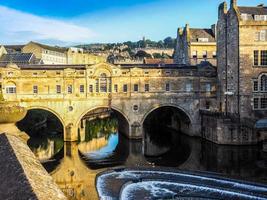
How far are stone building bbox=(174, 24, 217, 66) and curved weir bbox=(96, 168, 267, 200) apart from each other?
34803 millimetres

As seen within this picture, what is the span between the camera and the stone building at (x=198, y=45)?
6500 cm

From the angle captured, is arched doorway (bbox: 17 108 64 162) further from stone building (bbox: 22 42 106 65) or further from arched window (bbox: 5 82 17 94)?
stone building (bbox: 22 42 106 65)

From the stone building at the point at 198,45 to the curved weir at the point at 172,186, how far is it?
3480 cm

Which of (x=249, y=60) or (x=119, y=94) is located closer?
(x=249, y=60)

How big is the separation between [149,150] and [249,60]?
16124 millimetres

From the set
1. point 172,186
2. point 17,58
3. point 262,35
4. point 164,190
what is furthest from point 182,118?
point 17,58

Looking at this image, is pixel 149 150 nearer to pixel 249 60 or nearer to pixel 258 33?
pixel 249 60

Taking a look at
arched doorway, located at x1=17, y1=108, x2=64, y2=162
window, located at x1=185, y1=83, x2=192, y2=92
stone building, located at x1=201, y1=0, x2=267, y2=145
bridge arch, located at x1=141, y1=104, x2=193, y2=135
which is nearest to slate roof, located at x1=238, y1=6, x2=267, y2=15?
stone building, located at x1=201, y1=0, x2=267, y2=145

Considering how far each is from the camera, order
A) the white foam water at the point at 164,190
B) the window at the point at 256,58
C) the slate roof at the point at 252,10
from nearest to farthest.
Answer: the white foam water at the point at 164,190 < the window at the point at 256,58 < the slate roof at the point at 252,10

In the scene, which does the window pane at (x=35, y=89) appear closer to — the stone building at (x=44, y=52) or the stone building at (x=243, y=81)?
the stone building at (x=243, y=81)

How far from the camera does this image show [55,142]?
52312 millimetres

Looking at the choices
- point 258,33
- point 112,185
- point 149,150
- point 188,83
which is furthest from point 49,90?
point 258,33

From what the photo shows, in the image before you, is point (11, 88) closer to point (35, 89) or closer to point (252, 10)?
point (35, 89)

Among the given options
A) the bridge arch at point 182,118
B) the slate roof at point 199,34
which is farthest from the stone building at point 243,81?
the slate roof at point 199,34
